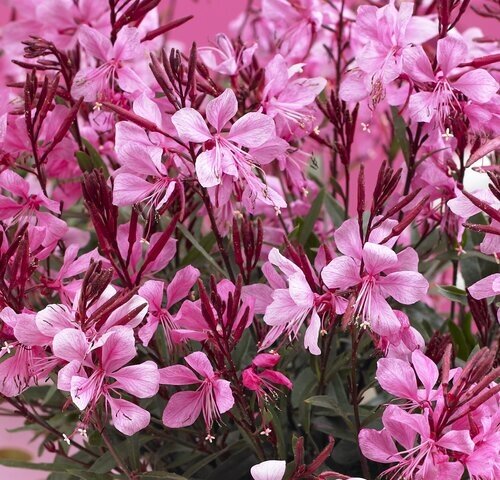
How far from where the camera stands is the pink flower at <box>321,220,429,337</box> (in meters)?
0.53

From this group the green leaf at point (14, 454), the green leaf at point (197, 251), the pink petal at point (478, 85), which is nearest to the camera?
the pink petal at point (478, 85)

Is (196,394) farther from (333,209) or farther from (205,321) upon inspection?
(333,209)

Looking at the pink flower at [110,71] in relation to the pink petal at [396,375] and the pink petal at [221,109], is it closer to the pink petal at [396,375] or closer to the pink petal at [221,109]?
the pink petal at [221,109]

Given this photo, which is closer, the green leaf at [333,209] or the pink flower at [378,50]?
the pink flower at [378,50]

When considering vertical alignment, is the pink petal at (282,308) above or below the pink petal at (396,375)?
above

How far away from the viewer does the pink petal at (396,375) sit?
0.53 metres

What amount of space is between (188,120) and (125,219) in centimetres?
21

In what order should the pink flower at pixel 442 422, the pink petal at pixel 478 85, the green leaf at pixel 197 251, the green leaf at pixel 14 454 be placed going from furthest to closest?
1. the green leaf at pixel 14 454
2. the green leaf at pixel 197 251
3. the pink petal at pixel 478 85
4. the pink flower at pixel 442 422

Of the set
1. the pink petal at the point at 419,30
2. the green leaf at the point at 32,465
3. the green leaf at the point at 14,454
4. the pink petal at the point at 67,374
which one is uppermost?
the pink petal at the point at 419,30

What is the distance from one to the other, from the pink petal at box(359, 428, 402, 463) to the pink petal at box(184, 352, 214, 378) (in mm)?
96

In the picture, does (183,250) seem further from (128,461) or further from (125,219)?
(128,461)

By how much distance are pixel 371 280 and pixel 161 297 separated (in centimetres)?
13

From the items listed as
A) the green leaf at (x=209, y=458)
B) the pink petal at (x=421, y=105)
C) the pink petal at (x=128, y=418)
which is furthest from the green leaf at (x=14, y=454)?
the pink petal at (x=421, y=105)

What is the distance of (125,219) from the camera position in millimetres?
736
